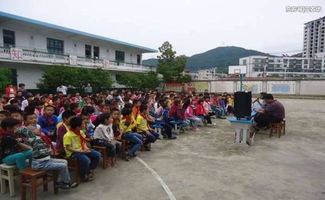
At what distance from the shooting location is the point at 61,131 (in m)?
4.49

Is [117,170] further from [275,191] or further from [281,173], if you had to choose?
[281,173]

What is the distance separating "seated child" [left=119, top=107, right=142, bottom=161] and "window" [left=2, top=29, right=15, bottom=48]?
14.7 meters

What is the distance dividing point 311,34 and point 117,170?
76771mm

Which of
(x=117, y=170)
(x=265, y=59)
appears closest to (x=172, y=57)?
(x=117, y=170)

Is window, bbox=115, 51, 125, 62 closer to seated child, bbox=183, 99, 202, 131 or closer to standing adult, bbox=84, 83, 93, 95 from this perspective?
standing adult, bbox=84, 83, 93, 95

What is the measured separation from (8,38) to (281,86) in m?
31.6

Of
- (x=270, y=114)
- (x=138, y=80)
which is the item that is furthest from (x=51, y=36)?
(x=270, y=114)

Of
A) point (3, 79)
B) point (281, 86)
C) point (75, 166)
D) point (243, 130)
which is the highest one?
point (3, 79)

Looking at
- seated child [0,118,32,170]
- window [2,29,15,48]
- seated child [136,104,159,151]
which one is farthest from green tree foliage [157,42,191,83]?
seated child [0,118,32,170]

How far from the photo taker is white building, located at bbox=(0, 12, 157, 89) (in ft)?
54.6

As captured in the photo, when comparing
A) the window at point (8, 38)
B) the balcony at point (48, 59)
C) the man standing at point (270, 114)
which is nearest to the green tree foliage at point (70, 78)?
the balcony at point (48, 59)

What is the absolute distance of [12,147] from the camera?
4.02 metres

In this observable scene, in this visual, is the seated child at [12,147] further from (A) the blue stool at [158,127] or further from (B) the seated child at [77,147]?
(A) the blue stool at [158,127]

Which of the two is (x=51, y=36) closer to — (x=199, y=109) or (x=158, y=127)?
(x=199, y=109)
